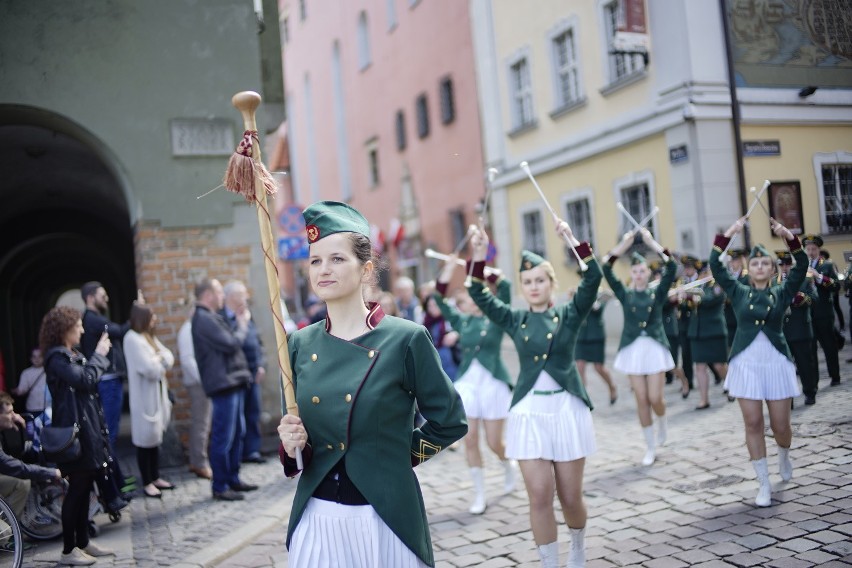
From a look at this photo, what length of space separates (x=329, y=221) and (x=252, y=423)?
6.21m

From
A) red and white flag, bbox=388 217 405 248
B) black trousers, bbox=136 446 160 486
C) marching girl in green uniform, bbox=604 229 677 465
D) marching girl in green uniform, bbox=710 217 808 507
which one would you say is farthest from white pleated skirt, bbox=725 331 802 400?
red and white flag, bbox=388 217 405 248

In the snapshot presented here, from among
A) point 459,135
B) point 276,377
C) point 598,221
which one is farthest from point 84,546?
point 459,135

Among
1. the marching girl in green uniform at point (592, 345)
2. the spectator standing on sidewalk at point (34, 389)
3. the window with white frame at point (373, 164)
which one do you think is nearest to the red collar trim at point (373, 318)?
the spectator standing on sidewalk at point (34, 389)

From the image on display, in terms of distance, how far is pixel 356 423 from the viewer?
286cm

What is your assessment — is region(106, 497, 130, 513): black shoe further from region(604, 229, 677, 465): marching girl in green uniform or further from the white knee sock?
region(604, 229, 677, 465): marching girl in green uniform

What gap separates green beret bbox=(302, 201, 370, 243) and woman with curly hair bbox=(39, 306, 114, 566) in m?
3.61

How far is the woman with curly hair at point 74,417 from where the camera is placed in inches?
226

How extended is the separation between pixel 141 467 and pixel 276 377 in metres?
1.95

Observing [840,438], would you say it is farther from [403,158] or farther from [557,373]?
[403,158]

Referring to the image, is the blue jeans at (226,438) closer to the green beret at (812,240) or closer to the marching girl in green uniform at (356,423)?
the marching girl in green uniform at (356,423)

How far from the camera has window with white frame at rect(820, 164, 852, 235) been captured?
6969 millimetres

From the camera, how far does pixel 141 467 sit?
774 cm

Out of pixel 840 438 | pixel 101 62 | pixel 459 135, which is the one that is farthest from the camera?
pixel 459 135

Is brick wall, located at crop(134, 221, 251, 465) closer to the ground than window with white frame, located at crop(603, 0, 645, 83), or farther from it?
closer to the ground
